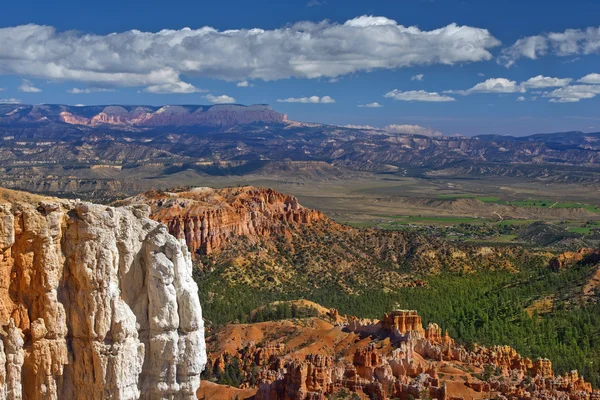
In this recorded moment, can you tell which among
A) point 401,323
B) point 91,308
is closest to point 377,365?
point 401,323

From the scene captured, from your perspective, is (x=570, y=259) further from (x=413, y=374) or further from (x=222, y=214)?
(x=413, y=374)

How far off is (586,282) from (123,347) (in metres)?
86.3

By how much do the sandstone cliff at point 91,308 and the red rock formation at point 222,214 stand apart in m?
78.0

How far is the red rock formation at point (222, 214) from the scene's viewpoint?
10512cm

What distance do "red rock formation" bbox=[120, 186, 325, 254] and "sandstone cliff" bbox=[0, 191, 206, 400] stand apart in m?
78.0

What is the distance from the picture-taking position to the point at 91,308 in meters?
18.4

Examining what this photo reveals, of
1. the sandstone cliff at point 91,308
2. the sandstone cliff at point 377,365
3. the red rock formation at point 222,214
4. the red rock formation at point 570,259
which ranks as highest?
the sandstone cliff at point 91,308

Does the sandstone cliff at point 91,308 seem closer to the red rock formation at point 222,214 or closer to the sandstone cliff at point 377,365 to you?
the sandstone cliff at point 377,365

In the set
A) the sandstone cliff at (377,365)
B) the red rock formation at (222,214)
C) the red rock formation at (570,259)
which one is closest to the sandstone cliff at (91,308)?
the sandstone cliff at (377,365)

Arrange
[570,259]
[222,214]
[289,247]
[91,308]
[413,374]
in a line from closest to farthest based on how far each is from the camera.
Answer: [91,308]
[413,374]
[222,214]
[289,247]
[570,259]

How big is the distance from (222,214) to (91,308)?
90549mm

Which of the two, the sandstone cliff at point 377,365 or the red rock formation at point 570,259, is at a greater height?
the sandstone cliff at point 377,365

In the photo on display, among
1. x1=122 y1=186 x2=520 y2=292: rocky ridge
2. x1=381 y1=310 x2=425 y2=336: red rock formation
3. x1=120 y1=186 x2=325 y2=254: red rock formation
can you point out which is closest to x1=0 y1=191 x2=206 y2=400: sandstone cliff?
x1=381 y1=310 x2=425 y2=336: red rock formation

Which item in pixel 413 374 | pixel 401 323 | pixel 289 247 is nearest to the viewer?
pixel 413 374
